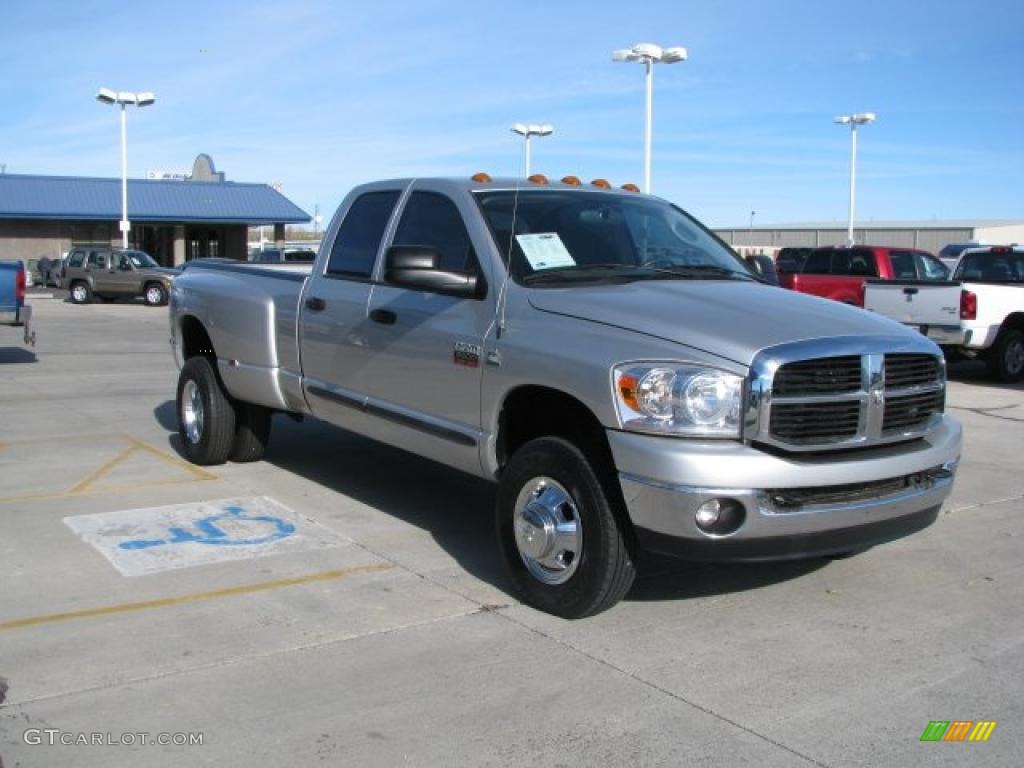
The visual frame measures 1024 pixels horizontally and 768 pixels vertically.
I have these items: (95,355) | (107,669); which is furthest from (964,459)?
(95,355)

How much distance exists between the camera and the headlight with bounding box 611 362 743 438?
174 inches

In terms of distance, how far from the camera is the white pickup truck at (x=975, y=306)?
14.4 metres

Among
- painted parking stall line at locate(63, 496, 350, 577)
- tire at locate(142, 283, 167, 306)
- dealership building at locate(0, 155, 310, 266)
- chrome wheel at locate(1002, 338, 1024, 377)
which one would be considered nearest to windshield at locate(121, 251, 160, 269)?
tire at locate(142, 283, 167, 306)

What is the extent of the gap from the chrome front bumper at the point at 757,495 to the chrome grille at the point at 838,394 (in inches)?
3.9

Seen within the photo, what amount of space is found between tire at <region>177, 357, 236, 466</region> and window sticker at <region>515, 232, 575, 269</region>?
11.2ft

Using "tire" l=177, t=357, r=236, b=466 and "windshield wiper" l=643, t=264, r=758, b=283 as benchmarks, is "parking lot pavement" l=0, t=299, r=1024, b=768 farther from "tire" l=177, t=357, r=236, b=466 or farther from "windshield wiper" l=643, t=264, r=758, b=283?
"windshield wiper" l=643, t=264, r=758, b=283

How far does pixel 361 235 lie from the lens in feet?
22.0

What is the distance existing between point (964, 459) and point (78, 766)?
25.7ft

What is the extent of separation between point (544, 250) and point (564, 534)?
5.03ft

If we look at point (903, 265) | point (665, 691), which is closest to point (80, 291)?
point (903, 265)

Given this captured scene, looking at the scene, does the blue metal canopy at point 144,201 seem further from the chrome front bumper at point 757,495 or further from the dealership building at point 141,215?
the chrome front bumper at point 757,495

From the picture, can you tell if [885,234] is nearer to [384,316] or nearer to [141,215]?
[141,215]

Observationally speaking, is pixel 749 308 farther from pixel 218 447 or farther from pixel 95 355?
pixel 95 355

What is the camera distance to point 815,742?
3.81 metres
